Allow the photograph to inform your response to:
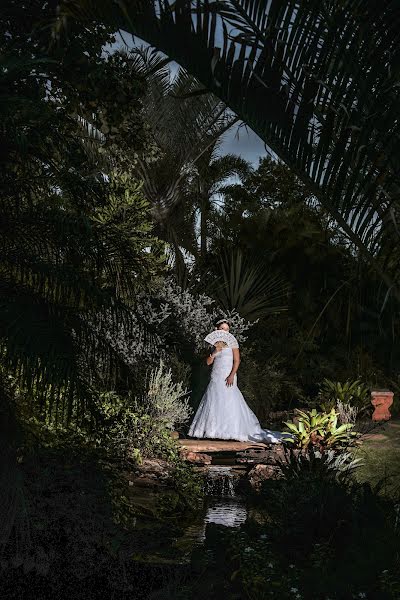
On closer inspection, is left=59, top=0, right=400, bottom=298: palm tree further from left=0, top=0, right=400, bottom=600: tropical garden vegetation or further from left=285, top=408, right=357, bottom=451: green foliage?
left=285, top=408, right=357, bottom=451: green foliage

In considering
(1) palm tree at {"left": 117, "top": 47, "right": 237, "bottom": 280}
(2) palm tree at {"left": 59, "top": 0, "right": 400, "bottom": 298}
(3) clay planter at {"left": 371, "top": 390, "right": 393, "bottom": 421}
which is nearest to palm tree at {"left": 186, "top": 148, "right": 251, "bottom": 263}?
(1) palm tree at {"left": 117, "top": 47, "right": 237, "bottom": 280}

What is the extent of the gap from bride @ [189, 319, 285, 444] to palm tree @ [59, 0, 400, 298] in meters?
8.37

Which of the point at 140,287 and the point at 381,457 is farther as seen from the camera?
the point at 140,287

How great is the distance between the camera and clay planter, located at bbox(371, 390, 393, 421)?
45.7 feet

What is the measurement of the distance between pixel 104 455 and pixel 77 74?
4.06 m

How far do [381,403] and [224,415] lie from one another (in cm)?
338

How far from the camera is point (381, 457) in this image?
10.5 metres

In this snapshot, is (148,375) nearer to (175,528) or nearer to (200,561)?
(175,528)

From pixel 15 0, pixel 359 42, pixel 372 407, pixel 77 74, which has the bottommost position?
pixel 372 407

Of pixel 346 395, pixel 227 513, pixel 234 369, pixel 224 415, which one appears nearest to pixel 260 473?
pixel 227 513

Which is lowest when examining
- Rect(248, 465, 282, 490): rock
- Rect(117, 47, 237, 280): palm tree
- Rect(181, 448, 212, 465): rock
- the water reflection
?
the water reflection

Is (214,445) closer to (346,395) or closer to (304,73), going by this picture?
(346,395)

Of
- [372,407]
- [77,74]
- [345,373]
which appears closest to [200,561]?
[77,74]

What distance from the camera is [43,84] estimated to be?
781 centimetres
